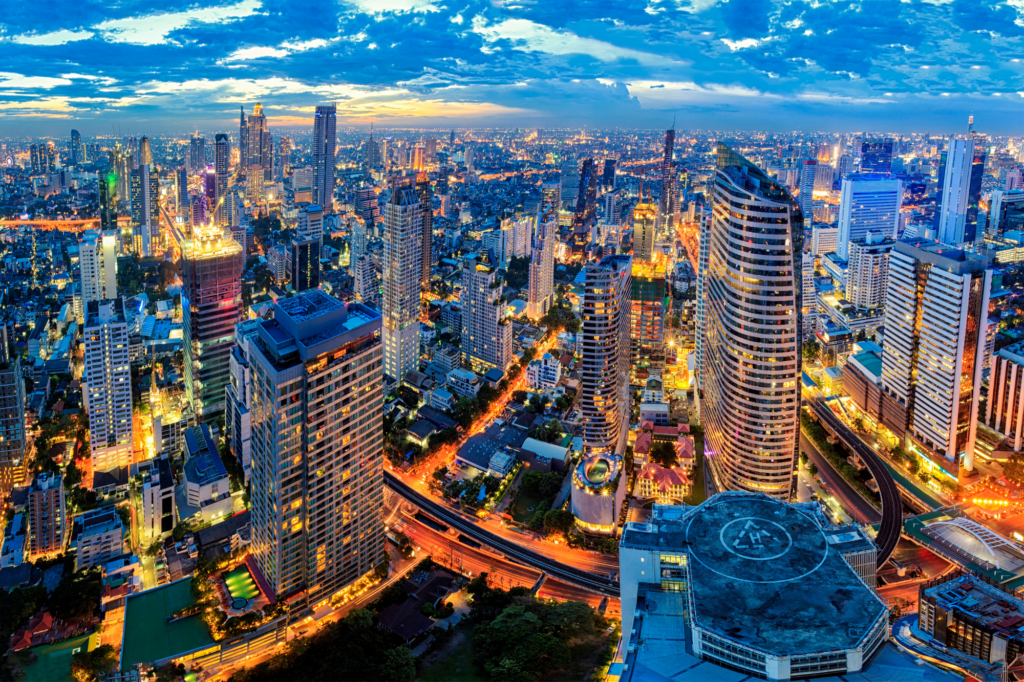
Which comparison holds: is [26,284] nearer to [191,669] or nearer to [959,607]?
[191,669]

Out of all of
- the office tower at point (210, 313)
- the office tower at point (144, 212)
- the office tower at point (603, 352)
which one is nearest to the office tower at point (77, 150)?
the office tower at point (144, 212)

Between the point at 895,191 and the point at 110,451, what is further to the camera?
the point at 895,191

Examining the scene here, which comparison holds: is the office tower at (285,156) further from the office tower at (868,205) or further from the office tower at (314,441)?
the office tower at (314,441)

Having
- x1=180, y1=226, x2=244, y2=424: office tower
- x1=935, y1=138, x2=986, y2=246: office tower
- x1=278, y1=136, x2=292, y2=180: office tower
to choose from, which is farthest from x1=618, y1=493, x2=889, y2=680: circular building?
x1=278, y1=136, x2=292, y2=180: office tower

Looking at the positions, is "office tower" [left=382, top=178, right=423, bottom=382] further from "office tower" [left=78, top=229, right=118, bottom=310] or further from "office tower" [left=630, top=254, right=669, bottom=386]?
"office tower" [left=78, top=229, right=118, bottom=310]

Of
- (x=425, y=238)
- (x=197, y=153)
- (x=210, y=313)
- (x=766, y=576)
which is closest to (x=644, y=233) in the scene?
(x=425, y=238)

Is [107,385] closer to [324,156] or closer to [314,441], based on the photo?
[314,441]

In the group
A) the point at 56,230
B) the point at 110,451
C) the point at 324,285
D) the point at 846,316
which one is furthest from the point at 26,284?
the point at 846,316
